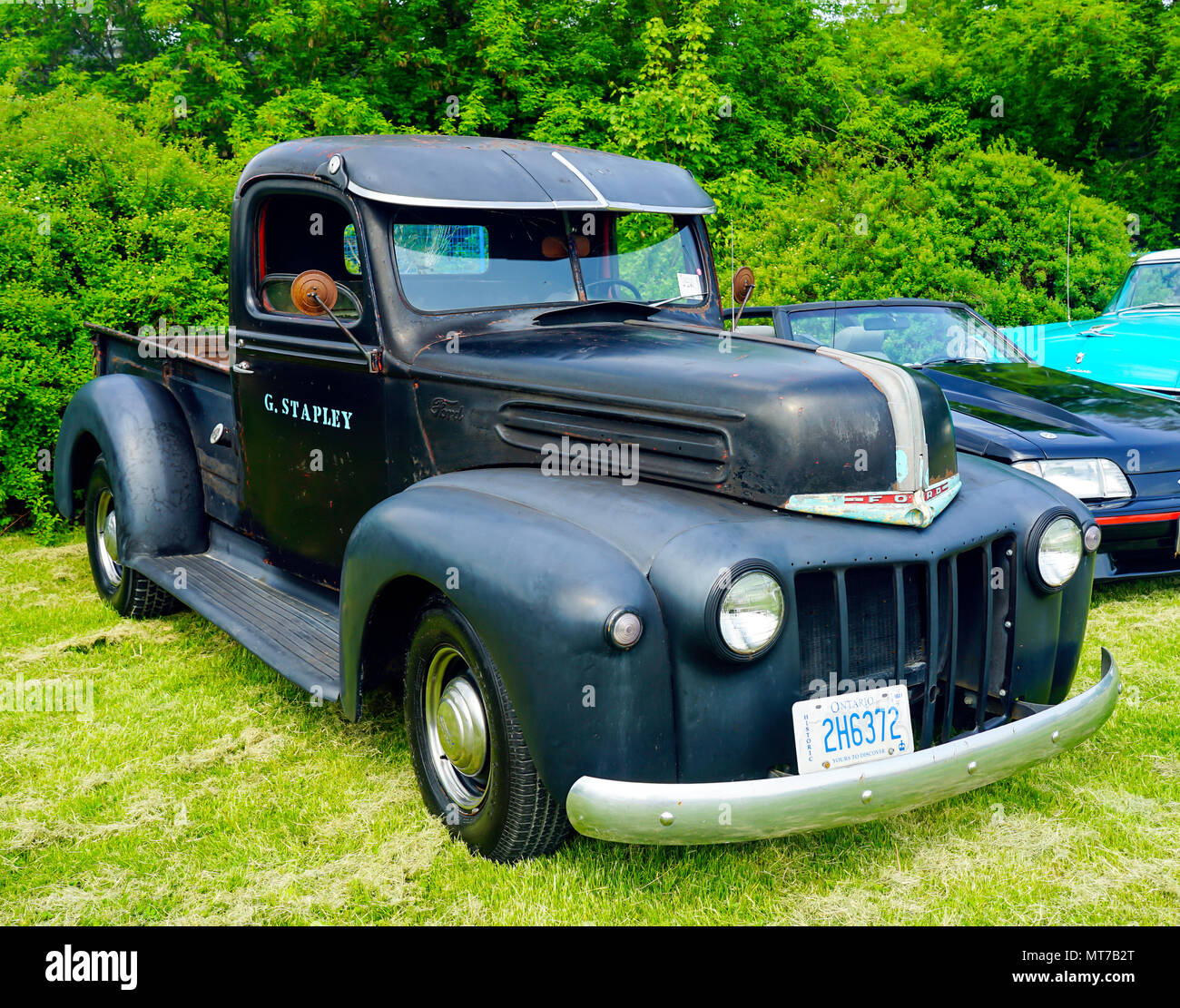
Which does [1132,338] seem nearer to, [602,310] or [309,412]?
[602,310]

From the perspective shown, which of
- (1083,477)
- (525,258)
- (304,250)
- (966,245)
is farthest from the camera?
(966,245)

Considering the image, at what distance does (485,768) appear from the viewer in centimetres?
286

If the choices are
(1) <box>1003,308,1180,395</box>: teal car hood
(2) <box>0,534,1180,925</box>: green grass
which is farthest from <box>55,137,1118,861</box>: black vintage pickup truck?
(1) <box>1003,308,1180,395</box>: teal car hood

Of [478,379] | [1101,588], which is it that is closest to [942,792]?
[478,379]

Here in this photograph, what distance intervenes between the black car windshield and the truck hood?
2.89 m

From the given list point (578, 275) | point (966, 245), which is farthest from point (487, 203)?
point (966, 245)

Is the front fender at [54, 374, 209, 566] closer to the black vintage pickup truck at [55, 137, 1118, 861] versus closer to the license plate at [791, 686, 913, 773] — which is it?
the black vintage pickup truck at [55, 137, 1118, 861]

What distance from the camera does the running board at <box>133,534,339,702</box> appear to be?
3420 millimetres

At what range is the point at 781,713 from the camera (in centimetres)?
251

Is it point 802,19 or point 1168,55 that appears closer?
point 1168,55

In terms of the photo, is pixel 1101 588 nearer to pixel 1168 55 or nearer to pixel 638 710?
pixel 638 710

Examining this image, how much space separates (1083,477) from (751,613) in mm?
3309

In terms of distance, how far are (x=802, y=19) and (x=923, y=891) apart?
18.3 metres

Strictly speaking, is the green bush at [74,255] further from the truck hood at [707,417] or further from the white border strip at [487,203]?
the truck hood at [707,417]
